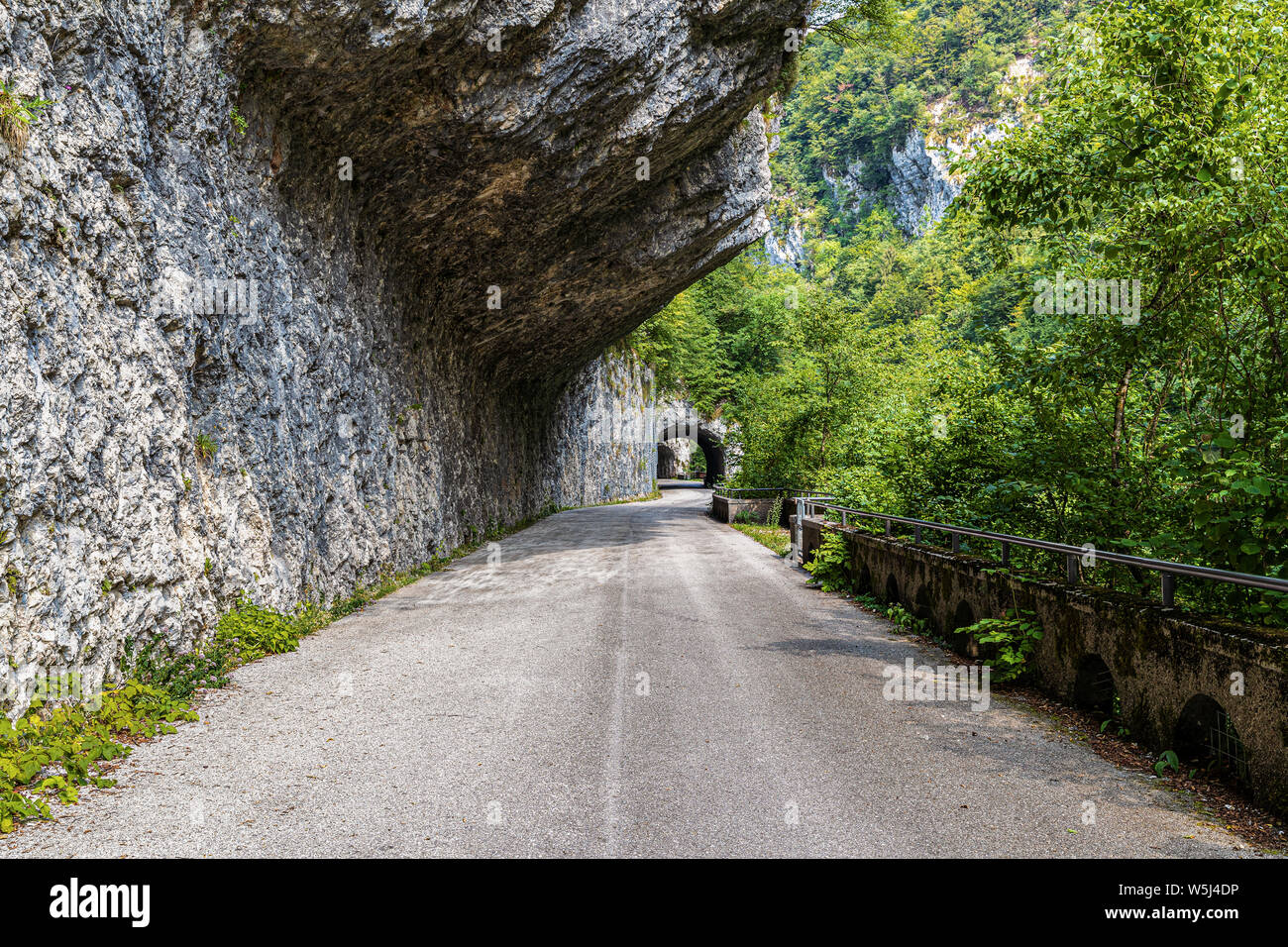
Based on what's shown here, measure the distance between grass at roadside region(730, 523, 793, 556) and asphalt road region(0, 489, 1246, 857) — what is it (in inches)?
422

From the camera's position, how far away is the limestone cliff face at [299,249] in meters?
6.26

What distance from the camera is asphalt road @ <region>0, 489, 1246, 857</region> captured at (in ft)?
14.0

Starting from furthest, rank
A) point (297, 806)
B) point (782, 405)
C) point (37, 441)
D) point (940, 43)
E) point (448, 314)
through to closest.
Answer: point (940, 43), point (782, 405), point (448, 314), point (37, 441), point (297, 806)

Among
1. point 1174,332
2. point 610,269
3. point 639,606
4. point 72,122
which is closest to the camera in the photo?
point 72,122

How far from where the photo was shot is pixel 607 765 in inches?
212

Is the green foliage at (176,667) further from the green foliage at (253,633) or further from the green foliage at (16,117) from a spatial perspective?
the green foliage at (16,117)

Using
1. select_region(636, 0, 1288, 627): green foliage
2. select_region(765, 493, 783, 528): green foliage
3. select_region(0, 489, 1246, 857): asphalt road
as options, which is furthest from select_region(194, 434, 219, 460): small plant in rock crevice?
select_region(765, 493, 783, 528): green foliage

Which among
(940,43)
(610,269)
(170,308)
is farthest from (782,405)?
(940,43)

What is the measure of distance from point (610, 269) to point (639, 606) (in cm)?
1046

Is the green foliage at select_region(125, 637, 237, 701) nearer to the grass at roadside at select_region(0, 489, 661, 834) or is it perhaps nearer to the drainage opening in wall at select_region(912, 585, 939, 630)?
the grass at roadside at select_region(0, 489, 661, 834)

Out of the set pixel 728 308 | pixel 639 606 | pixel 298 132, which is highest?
pixel 728 308

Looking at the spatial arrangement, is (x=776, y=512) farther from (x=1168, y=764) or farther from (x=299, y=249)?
(x=1168, y=764)

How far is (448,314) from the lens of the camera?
18.2 m

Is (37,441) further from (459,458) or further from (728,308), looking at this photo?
(728,308)
